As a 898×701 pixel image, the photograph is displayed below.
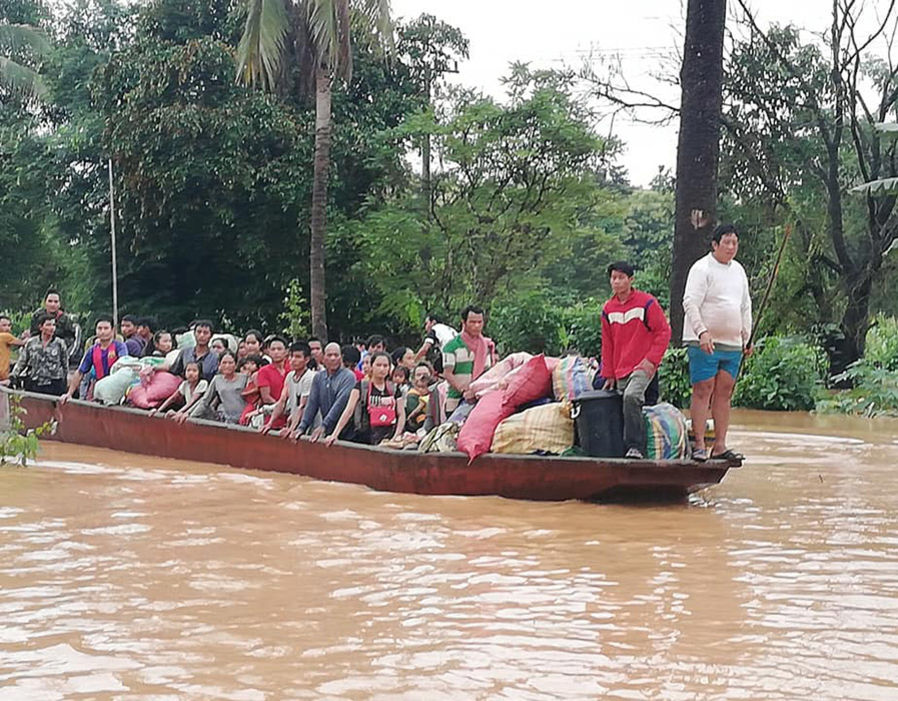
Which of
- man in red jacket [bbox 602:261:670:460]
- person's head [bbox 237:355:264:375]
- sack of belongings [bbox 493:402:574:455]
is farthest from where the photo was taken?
person's head [bbox 237:355:264:375]

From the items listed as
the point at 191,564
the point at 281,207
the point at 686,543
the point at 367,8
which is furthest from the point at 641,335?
the point at 281,207

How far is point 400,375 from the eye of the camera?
10.8m

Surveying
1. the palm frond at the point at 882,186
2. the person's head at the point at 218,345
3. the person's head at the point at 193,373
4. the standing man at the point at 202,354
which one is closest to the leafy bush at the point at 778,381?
the palm frond at the point at 882,186

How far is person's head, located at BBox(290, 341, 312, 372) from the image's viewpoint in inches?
416

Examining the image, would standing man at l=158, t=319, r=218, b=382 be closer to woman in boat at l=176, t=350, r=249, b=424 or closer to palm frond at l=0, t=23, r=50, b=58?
woman in boat at l=176, t=350, r=249, b=424

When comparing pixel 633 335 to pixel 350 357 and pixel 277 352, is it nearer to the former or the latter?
pixel 350 357

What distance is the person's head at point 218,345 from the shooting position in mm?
12234

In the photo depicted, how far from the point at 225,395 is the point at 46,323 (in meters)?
3.70

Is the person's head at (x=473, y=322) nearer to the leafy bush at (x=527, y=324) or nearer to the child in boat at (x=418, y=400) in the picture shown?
the child in boat at (x=418, y=400)

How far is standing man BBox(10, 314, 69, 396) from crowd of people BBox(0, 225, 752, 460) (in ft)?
0.05

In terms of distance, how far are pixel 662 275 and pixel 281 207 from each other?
7749 millimetres

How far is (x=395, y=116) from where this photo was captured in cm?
2473

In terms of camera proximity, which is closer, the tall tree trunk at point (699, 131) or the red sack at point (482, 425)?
the red sack at point (482, 425)

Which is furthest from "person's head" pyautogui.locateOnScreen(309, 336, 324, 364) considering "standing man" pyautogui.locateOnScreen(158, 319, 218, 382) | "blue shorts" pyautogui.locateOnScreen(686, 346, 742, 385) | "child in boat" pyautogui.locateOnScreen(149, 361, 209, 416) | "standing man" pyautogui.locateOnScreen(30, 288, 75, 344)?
"blue shorts" pyautogui.locateOnScreen(686, 346, 742, 385)
